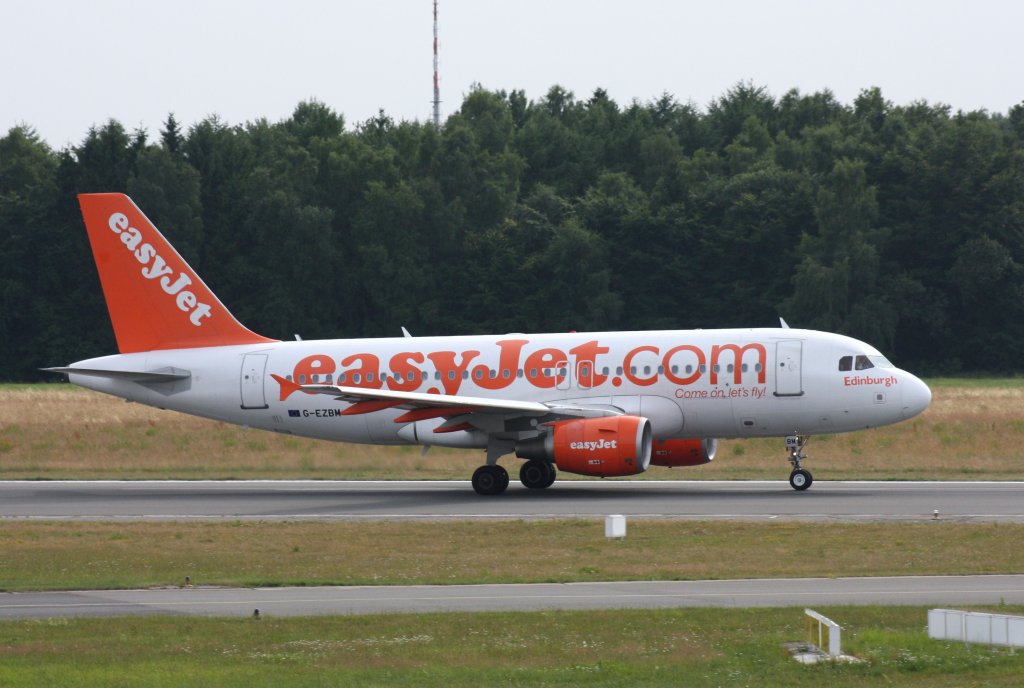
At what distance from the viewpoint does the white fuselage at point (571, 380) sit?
35500 millimetres

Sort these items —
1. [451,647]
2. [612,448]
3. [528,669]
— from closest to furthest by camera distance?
[528,669]
[451,647]
[612,448]

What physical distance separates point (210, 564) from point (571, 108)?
113 m

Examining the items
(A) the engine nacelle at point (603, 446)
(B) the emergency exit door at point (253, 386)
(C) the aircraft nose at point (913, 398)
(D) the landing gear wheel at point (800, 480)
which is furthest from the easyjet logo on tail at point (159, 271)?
(C) the aircraft nose at point (913, 398)

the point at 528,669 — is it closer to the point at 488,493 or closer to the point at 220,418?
the point at 488,493

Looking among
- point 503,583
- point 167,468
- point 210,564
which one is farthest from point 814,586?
point 167,468

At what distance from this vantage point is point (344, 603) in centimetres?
2019

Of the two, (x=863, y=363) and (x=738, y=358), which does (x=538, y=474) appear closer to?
(x=738, y=358)

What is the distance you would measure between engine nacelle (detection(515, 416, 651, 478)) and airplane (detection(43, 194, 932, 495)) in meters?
0.04

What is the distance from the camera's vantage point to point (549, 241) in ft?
299

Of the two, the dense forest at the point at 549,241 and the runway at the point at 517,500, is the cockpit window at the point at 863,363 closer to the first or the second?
the runway at the point at 517,500

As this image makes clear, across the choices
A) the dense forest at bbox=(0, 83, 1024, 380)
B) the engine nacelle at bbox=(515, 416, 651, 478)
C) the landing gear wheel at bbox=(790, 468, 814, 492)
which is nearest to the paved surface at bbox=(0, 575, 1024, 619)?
the engine nacelle at bbox=(515, 416, 651, 478)

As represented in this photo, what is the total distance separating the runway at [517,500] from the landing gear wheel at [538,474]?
423 millimetres

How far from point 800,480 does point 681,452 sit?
331 cm

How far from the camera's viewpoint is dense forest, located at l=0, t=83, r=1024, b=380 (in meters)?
85.9
